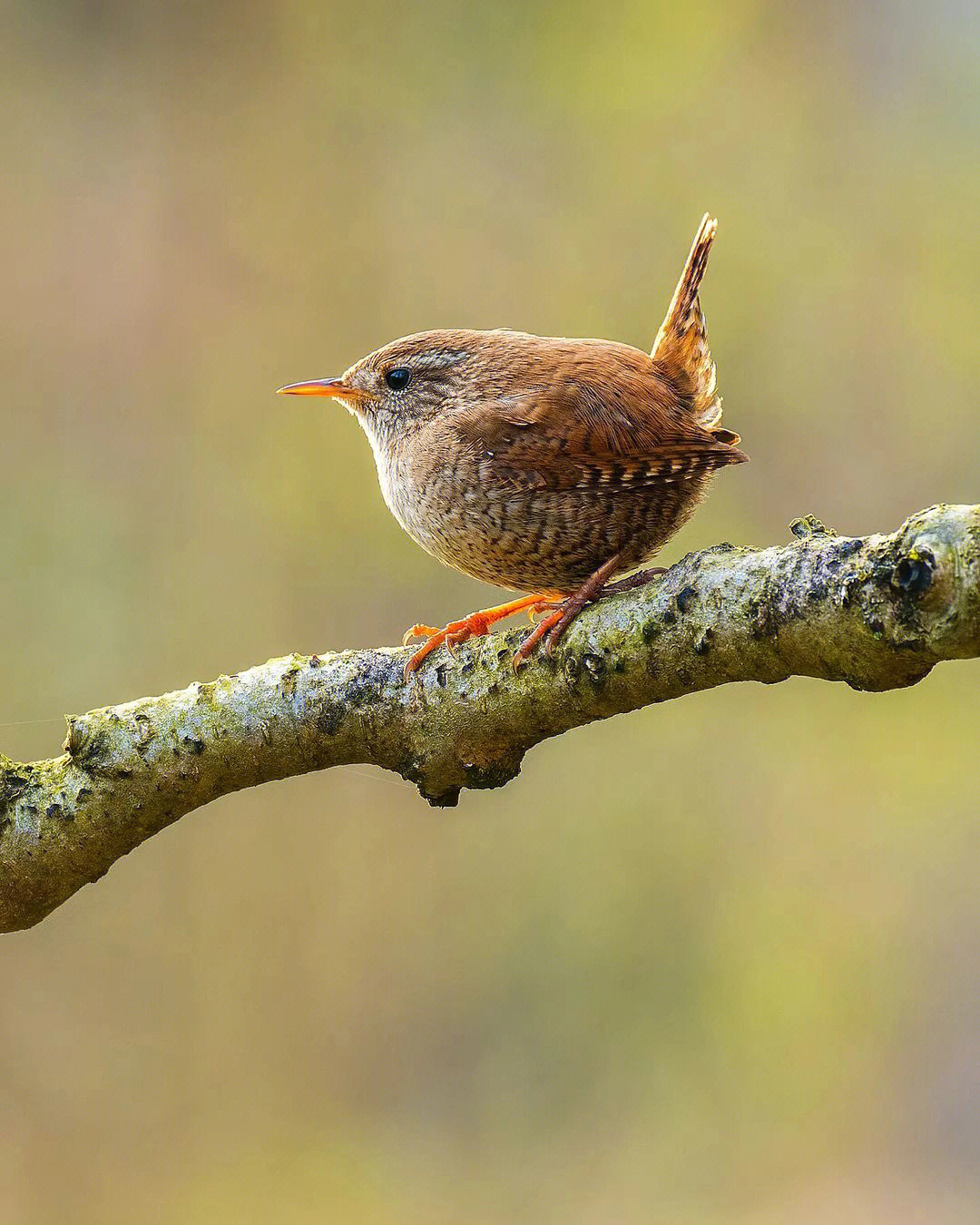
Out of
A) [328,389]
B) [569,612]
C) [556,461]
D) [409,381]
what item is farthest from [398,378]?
[569,612]

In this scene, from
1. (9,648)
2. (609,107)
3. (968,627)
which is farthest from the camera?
(609,107)

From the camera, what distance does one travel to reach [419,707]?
2.26m

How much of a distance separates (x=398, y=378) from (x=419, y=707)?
101 cm

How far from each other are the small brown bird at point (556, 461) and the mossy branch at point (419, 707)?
171mm

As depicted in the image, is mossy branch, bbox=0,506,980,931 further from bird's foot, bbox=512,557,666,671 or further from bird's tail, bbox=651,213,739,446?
bird's tail, bbox=651,213,739,446

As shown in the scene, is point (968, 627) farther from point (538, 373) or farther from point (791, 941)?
point (791, 941)

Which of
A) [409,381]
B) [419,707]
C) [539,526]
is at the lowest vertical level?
[419,707]

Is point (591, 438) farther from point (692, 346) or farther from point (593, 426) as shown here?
point (692, 346)

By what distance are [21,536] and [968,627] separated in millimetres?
5151

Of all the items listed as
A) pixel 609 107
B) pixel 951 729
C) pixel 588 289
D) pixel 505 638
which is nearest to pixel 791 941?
pixel 951 729

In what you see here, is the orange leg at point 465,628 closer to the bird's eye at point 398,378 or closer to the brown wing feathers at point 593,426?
the brown wing feathers at point 593,426

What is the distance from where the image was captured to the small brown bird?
254 cm

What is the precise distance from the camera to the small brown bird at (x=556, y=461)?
2.54 m

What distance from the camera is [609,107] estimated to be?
6.63 m
